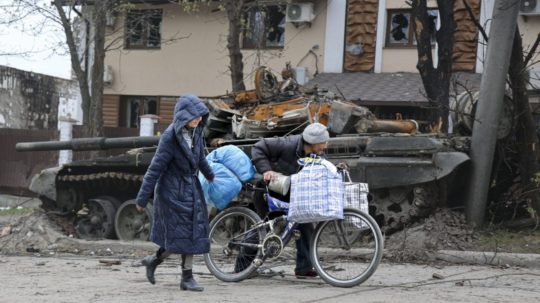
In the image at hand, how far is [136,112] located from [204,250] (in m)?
19.0

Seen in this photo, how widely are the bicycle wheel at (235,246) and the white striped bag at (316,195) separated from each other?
0.55 m

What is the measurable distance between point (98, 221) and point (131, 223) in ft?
2.18

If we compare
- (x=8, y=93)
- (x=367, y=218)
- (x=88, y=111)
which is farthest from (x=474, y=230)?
(x=8, y=93)

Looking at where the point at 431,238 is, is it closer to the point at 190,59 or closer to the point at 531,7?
the point at 531,7

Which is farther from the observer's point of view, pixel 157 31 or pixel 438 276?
pixel 157 31

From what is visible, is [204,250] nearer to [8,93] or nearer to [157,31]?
[157,31]

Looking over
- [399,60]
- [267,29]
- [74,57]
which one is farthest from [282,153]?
[267,29]

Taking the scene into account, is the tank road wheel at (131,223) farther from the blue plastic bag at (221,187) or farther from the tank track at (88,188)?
the blue plastic bag at (221,187)

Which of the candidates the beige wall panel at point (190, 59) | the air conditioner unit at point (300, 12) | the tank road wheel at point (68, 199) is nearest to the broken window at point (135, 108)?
the beige wall panel at point (190, 59)

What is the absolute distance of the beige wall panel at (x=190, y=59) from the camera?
22.8 m

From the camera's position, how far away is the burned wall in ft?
93.7

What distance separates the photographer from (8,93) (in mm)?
28688

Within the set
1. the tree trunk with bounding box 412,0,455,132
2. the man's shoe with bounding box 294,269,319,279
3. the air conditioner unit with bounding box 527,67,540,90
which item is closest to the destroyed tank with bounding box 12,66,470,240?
the man's shoe with bounding box 294,269,319,279

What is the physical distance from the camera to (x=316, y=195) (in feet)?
23.3
